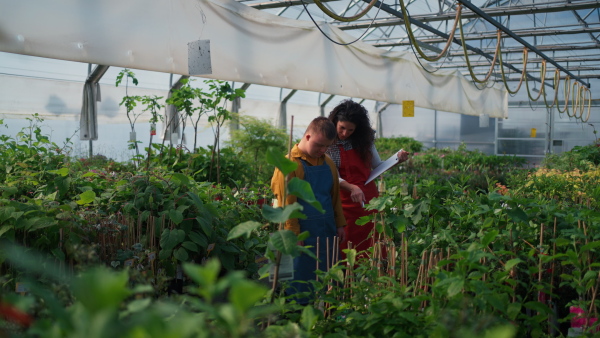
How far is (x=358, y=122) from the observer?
296 centimetres

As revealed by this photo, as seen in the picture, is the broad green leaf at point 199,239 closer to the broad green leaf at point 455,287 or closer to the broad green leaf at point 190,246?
the broad green leaf at point 190,246

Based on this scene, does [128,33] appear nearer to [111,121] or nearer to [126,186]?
[126,186]

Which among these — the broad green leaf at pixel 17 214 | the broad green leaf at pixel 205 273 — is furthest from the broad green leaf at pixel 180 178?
the broad green leaf at pixel 205 273

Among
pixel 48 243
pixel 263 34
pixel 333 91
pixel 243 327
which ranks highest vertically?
pixel 263 34

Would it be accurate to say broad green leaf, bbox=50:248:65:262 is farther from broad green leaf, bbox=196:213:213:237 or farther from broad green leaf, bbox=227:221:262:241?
broad green leaf, bbox=227:221:262:241

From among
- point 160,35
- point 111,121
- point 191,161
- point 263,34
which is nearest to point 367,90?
point 263,34

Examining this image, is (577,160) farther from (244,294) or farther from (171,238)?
(244,294)

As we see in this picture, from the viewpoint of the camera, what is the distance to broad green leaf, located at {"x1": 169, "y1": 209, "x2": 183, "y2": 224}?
83.1 inches

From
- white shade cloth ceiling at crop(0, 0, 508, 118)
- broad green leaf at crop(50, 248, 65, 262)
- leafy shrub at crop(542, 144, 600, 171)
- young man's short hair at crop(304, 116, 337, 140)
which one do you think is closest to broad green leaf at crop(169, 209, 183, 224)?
broad green leaf at crop(50, 248, 65, 262)

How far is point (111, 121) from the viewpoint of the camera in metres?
8.62

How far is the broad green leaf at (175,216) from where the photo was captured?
2.11 metres

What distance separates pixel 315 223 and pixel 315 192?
146 mm

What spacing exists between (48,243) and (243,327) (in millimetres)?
1605

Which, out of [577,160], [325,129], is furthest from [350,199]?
[577,160]
